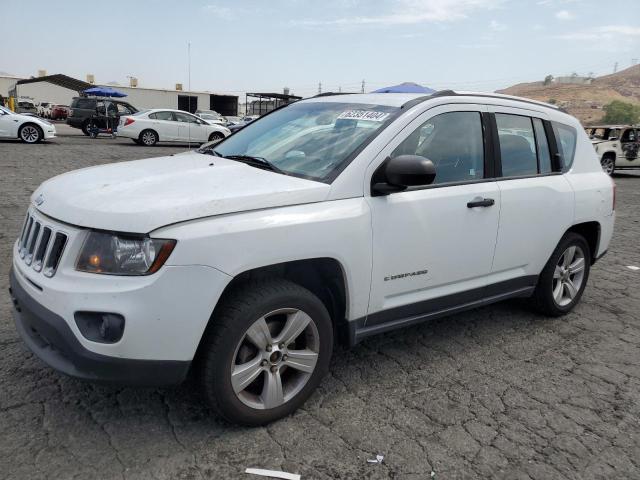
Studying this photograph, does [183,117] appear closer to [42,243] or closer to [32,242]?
[32,242]

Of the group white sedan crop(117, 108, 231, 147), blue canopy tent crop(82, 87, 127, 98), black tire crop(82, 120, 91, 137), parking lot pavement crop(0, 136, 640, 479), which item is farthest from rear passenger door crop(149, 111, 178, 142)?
parking lot pavement crop(0, 136, 640, 479)

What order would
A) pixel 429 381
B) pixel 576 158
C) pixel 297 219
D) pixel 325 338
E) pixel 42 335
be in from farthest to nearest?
pixel 576 158 → pixel 429 381 → pixel 325 338 → pixel 297 219 → pixel 42 335

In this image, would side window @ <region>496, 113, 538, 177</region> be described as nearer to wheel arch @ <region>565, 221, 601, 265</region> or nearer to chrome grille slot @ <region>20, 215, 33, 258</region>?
wheel arch @ <region>565, 221, 601, 265</region>

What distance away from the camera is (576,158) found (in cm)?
430

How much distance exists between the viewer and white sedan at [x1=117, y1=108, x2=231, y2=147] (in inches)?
779

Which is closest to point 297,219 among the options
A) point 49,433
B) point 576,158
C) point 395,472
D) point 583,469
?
point 395,472

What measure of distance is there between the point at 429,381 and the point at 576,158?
2.36m

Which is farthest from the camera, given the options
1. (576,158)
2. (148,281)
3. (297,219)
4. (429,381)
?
(576,158)

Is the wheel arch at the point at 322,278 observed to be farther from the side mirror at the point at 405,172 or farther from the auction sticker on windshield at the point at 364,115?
the auction sticker on windshield at the point at 364,115

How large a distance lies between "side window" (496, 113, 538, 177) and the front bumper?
2598 mm

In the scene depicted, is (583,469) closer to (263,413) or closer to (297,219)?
(263,413)

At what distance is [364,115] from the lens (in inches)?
128

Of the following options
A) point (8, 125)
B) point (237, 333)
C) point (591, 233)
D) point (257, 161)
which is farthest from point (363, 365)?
point (8, 125)

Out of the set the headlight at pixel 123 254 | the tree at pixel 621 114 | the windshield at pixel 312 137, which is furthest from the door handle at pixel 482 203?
the tree at pixel 621 114
